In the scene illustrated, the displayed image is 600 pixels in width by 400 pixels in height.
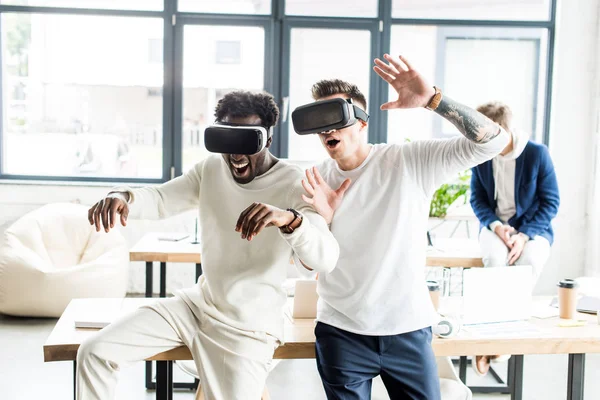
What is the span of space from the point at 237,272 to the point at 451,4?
13.1 feet

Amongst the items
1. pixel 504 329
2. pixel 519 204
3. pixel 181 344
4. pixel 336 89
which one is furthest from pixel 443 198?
pixel 181 344

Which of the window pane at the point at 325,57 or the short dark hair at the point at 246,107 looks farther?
the window pane at the point at 325,57

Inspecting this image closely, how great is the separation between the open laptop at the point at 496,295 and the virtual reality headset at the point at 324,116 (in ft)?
2.32

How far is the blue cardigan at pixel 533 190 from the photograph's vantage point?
314 cm

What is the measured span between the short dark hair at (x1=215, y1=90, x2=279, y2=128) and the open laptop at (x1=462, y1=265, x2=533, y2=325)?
0.79 meters

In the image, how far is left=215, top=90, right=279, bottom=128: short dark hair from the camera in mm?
1970

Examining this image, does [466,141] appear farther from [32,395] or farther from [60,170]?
[60,170]

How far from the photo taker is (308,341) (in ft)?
6.72

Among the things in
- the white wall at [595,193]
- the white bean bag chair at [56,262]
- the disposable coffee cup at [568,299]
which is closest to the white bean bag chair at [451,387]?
the disposable coffee cup at [568,299]

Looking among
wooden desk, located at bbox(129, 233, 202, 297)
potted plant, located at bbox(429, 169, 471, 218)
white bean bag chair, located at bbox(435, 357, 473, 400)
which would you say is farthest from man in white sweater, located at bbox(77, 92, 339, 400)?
potted plant, located at bbox(429, 169, 471, 218)

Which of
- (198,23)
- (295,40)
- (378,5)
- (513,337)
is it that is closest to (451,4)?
(378,5)

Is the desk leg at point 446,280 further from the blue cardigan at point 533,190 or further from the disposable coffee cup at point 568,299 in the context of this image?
the disposable coffee cup at point 568,299

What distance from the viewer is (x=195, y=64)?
5289 millimetres

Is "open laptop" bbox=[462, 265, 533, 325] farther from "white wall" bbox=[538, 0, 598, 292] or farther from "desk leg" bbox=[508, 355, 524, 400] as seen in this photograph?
"white wall" bbox=[538, 0, 598, 292]
